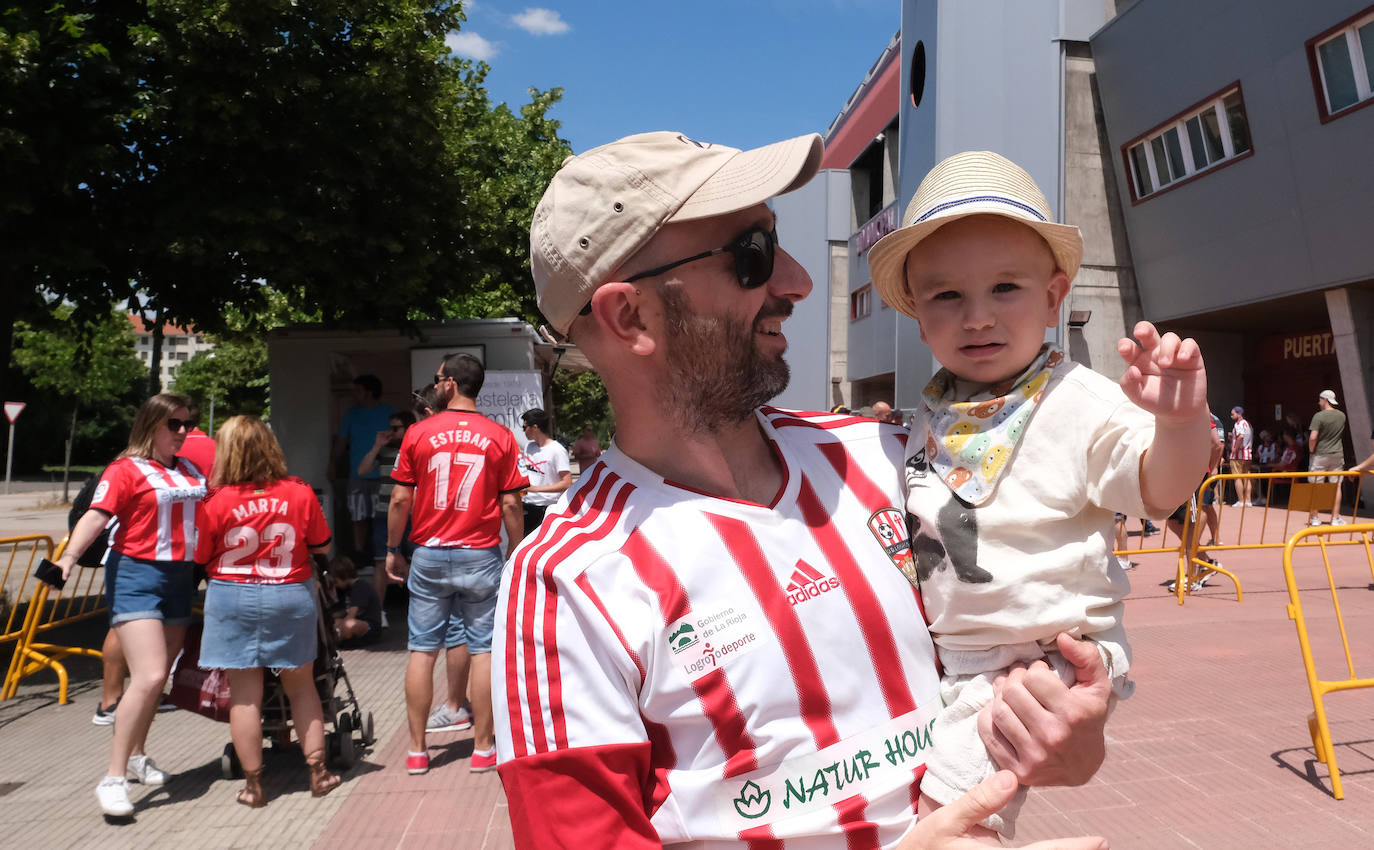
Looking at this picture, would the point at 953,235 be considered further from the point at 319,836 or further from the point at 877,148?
the point at 877,148

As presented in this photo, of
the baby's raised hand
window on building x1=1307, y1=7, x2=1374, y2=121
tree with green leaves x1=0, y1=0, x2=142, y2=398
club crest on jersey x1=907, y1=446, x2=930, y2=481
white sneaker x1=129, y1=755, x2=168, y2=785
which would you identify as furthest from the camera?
window on building x1=1307, y1=7, x2=1374, y2=121

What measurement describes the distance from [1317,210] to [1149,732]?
47.9ft

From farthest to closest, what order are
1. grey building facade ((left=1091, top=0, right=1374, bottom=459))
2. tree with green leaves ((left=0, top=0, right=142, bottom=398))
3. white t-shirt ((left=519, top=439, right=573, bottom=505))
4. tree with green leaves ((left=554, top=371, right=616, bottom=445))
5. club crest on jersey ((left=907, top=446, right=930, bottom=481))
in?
1. tree with green leaves ((left=554, top=371, right=616, bottom=445))
2. grey building facade ((left=1091, top=0, right=1374, bottom=459))
3. white t-shirt ((left=519, top=439, right=573, bottom=505))
4. tree with green leaves ((left=0, top=0, right=142, bottom=398))
5. club crest on jersey ((left=907, top=446, right=930, bottom=481))

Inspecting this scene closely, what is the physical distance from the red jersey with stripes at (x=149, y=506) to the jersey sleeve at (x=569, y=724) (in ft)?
16.7

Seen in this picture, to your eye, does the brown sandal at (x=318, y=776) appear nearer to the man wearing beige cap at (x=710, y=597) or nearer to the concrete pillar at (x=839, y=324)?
the man wearing beige cap at (x=710, y=597)

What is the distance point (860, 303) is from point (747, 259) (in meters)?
32.8

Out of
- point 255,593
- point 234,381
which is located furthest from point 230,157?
point 234,381

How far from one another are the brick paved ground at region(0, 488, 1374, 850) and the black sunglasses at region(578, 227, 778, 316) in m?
3.75

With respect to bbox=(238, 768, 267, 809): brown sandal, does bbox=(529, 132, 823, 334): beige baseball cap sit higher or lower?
higher

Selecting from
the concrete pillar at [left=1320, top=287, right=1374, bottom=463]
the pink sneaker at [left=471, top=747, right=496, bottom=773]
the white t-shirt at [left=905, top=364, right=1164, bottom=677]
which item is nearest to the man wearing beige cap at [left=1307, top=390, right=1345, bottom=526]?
the concrete pillar at [left=1320, top=287, right=1374, bottom=463]

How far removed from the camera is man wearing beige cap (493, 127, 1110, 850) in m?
1.22

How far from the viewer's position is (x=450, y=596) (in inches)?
221

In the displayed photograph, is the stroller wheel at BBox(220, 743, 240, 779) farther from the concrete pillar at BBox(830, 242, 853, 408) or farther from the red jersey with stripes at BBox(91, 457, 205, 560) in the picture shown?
the concrete pillar at BBox(830, 242, 853, 408)

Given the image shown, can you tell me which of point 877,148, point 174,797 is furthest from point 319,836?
point 877,148
